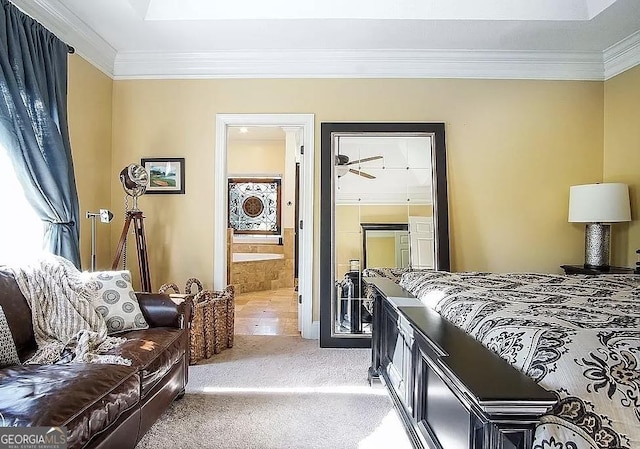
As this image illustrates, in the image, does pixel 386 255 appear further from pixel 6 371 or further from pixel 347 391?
pixel 6 371

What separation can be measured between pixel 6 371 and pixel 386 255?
9.18 ft

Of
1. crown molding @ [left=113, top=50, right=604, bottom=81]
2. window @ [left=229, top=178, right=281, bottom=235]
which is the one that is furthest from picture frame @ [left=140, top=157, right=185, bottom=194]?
window @ [left=229, top=178, right=281, bottom=235]

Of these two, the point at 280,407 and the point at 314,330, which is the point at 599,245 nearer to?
the point at 314,330

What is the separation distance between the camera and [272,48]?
3.65 meters

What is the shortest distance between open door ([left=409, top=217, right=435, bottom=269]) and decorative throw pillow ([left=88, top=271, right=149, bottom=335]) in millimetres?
2295

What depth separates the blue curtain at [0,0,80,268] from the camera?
243cm

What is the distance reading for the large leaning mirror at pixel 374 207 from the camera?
3.71m

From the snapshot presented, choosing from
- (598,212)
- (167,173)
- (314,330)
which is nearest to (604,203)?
(598,212)

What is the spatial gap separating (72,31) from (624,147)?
464 centimetres

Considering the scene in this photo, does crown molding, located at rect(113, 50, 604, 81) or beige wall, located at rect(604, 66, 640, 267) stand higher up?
crown molding, located at rect(113, 50, 604, 81)

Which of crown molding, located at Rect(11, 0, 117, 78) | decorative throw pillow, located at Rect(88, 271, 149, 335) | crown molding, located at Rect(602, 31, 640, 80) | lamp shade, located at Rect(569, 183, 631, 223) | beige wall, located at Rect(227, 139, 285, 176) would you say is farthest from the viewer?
beige wall, located at Rect(227, 139, 285, 176)

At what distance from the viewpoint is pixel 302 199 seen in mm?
3867

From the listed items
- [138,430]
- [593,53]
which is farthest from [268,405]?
[593,53]

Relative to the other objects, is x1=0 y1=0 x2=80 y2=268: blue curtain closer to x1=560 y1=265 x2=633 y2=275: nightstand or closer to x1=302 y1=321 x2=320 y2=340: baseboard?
x1=302 y1=321 x2=320 y2=340: baseboard
